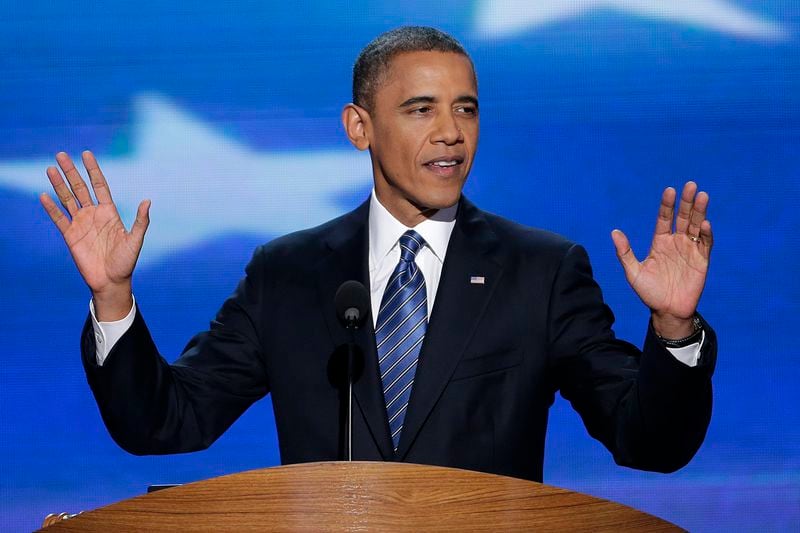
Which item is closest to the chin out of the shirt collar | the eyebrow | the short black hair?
the shirt collar

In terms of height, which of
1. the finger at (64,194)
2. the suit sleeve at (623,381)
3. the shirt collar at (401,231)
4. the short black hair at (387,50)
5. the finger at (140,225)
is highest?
the short black hair at (387,50)

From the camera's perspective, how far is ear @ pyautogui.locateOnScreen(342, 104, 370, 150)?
117 inches

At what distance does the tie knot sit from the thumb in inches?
23.8

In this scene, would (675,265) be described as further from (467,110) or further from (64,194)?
(64,194)

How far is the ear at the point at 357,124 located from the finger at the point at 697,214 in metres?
0.97

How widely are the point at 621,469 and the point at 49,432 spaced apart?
1.94m

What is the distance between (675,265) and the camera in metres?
2.26

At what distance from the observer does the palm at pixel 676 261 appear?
222 cm

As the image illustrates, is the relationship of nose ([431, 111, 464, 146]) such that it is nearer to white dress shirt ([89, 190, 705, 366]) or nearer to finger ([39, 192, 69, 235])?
white dress shirt ([89, 190, 705, 366])

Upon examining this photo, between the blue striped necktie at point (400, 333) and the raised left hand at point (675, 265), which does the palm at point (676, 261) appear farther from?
the blue striped necktie at point (400, 333)

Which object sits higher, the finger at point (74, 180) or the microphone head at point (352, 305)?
the finger at point (74, 180)

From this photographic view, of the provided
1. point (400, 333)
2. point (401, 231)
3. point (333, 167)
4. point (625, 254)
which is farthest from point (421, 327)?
point (333, 167)

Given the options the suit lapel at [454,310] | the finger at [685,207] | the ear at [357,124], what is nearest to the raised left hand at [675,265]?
the finger at [685,207]

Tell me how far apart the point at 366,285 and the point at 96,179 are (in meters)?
0.67
